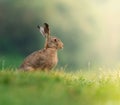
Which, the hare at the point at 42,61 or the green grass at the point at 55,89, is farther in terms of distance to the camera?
the hare at the point at 42,61

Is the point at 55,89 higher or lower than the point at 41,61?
lower

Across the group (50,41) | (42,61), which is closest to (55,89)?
(42,61)

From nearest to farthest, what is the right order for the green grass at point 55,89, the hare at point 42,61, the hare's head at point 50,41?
the green grass at point 55,89 → the hare at point 42,61 → the hare's head at point 50,41

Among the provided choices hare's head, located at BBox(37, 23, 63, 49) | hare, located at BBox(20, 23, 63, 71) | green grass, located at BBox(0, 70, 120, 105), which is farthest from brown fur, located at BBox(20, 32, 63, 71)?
green grass, located at BBox(0, 70, 120, 105)

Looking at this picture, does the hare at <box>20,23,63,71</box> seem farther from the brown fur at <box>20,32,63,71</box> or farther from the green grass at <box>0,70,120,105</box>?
the green grass at <box>0,70,120,105</box>

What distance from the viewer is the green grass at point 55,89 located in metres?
8.44

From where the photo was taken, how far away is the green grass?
844 cm

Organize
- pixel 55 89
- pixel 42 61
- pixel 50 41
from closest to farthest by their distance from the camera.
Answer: pixel 55 89, pixel 42 61, pixel 50 41

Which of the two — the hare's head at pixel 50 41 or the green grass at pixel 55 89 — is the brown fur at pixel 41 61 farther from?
the green grass at pixel 55 89

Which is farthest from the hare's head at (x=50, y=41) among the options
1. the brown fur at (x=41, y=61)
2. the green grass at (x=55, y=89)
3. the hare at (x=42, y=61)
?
the green grass at (x=55, y=89)

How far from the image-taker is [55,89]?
9.08 meters

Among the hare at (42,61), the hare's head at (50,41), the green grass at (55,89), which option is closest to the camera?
the green grass at (55,89)

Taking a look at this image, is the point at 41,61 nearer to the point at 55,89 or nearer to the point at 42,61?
the point at 42,61

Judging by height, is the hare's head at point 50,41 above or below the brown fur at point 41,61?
above
